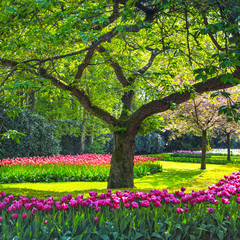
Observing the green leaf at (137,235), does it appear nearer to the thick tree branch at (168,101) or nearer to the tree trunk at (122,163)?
the thick tree branch at (168,101)

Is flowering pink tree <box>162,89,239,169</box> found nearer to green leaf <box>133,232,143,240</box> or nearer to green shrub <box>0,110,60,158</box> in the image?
green shrub <box>0,110,60,158</box>

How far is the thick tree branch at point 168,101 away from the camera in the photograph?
6219 millimetres

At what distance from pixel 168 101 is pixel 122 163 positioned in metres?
2.21

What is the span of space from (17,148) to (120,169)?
772 centimetres

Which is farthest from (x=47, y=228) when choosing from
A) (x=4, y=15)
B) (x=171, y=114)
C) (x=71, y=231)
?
(x=171, y=114)

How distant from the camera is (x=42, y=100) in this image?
2348 cm

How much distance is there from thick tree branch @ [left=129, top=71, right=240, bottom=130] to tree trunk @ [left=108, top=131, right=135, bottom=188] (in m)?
0.44

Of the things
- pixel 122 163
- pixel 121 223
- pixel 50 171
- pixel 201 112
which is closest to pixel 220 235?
pixel 121 223

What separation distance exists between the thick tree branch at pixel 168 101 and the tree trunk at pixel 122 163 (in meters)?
0.44

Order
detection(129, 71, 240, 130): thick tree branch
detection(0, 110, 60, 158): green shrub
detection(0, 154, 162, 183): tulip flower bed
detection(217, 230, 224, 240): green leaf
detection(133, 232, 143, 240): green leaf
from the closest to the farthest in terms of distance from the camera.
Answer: detection(133, 232, 143, 240): green leaf, detection(217, 230, 224, 240): green leaf, detection(129, 71, 240, 130): thick tree branch, detection(0, 154, 162, 183): tulip flower bed, detection(0, 110, 60, 158): green shrub

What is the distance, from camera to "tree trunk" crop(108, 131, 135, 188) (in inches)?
295

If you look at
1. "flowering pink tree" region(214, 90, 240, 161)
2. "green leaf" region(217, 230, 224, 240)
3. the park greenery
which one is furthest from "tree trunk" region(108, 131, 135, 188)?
"green leaf" region(217, 230, 224, 240)

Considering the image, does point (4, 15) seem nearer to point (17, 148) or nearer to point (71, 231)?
point (71, 231)

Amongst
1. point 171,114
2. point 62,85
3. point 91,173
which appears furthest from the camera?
point 171,114
